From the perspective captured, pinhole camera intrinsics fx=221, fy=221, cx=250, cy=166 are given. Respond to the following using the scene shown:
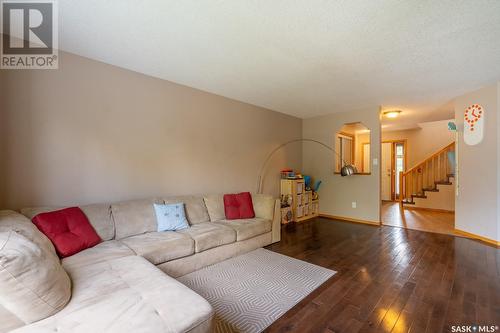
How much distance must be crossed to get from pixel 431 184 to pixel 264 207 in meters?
5.85

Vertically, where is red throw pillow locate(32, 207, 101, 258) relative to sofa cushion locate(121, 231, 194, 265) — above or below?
above

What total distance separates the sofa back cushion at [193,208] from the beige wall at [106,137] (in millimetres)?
291

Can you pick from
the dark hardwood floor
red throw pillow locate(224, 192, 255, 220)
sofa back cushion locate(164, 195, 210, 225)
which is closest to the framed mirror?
the dark hardwood floor

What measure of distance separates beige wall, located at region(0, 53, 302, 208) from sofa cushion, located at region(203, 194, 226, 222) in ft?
1.09

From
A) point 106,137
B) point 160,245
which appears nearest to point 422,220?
point 160,245

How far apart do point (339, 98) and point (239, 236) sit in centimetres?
312

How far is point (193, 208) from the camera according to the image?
10.4ft

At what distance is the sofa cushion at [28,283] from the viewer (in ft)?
3.46

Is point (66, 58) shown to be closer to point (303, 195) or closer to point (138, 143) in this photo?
point (138, 143)

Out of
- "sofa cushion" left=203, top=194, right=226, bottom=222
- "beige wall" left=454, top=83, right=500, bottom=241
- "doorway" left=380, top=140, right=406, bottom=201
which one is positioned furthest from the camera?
"doorway" left=380, top=140, right=406, bottom=201

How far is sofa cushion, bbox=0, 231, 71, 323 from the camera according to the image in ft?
3.46

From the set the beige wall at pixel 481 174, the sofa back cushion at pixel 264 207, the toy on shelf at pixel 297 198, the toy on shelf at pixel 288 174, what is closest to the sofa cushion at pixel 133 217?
the sofa back cushion at pixel 264 207

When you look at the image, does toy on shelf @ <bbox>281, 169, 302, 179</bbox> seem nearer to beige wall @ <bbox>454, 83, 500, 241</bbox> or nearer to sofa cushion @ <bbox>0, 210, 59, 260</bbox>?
beige wall @ <bbox>454, 83, 500, 241</bbox>

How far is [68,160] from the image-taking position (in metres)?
2.51
